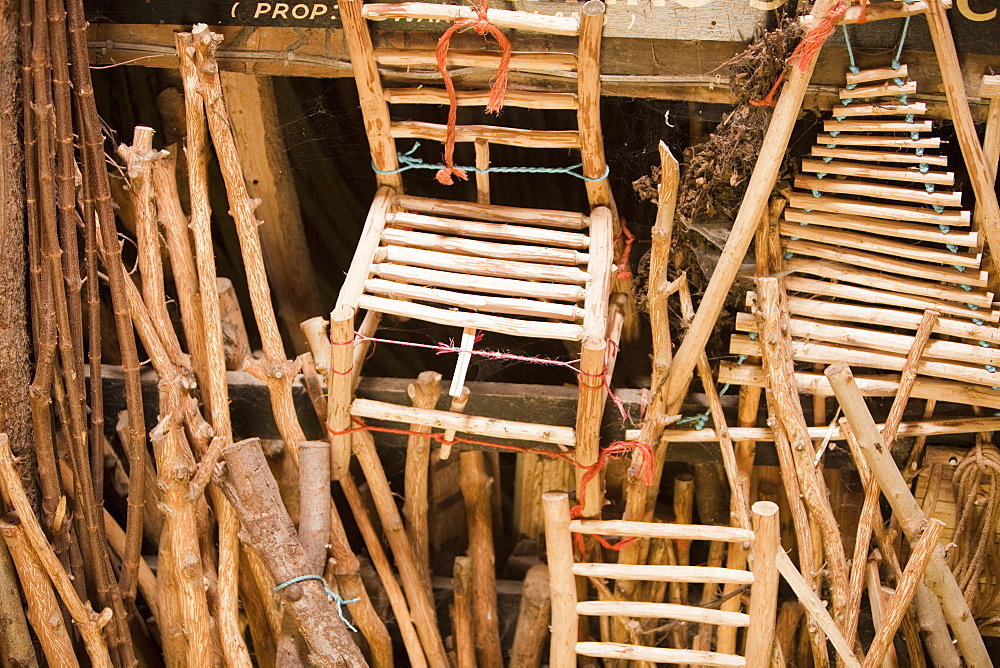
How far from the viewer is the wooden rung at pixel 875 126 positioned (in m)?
2.21

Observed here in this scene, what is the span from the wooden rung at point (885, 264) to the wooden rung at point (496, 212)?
1.83 ft

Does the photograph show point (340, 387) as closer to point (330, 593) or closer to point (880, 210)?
point (330, 593)

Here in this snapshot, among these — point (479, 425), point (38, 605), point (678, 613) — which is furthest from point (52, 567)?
point (678, 613)

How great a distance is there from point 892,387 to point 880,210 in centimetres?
46

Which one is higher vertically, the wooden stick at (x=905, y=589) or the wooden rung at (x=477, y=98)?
the wooden rung at (x=477, y=98)

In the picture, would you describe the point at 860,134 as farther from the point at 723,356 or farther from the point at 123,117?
the point at 123,117

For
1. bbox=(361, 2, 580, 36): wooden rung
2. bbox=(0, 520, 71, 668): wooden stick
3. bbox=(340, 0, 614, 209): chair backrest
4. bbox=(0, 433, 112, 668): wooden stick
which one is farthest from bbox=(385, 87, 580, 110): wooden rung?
bbox=(0, 520, 71, 668): wooden stick

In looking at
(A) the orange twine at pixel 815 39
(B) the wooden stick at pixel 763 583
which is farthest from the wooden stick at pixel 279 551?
(A) the orange twine at pixel 815 39

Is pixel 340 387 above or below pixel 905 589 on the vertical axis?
above

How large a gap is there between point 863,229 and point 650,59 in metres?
0.67

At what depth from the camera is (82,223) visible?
8.05ft

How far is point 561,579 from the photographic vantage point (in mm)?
2414

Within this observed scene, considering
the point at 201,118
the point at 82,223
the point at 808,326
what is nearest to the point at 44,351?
the point at 82,223

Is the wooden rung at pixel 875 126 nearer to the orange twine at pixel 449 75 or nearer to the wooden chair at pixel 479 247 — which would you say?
the wooden chair at pixel 479 247
